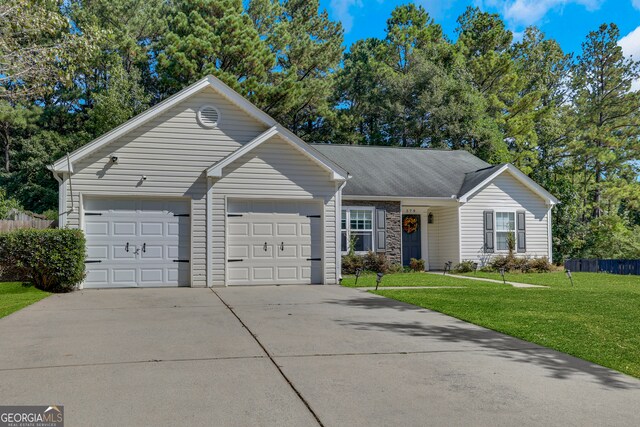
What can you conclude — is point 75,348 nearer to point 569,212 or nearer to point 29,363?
A: point 29,363

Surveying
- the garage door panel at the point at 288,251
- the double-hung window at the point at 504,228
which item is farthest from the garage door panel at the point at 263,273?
the double-hung window at the point at 504,228

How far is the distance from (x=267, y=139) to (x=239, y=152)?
820mm

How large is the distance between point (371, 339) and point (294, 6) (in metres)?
38.7

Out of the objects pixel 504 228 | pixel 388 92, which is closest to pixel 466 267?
pixel 504 228

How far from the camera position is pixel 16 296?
11.1 metres

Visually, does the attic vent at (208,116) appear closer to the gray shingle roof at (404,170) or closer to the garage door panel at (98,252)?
the garage door panel at (98,252)

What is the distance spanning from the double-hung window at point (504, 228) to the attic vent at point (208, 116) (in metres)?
11.5

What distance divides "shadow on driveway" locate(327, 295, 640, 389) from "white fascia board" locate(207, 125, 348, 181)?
18.1ft

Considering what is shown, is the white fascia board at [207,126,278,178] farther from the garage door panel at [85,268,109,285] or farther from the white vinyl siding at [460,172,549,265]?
the white vinyl siding at [460,172,549,265]

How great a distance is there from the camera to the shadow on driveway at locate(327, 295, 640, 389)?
5008 mm

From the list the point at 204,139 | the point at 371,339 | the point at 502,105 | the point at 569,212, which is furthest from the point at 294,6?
the point at 371,339

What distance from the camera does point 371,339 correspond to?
662 cm

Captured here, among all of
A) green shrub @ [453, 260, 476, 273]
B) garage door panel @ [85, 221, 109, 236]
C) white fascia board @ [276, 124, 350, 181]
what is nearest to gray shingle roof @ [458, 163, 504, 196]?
green shrub @ [453, 260, 476, 273]

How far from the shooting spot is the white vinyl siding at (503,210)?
64.1 feet
